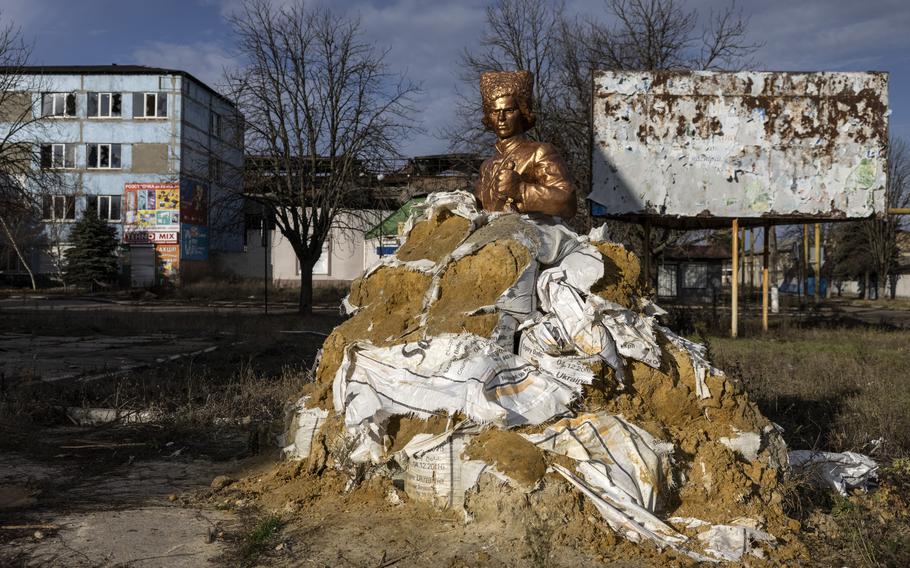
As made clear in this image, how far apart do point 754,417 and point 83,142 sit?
38.1m

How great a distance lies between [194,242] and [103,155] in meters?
6.32

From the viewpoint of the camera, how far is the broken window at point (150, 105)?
3453 cm

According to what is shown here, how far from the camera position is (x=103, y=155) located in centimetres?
3534

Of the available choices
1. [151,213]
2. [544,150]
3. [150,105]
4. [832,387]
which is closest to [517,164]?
[544,150]

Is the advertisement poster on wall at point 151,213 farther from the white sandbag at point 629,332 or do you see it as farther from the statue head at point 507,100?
the white sandbag at point 629,332

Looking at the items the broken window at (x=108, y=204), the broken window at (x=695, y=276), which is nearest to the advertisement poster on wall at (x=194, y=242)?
the broken window at (x=108, y=204)

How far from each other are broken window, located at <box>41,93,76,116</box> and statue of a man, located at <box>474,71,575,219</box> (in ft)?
117

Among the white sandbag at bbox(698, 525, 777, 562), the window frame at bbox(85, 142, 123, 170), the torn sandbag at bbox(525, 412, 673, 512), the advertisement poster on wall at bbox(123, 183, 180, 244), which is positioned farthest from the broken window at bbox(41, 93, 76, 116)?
the white sandbag at bbox(698, 525, 777, 562)

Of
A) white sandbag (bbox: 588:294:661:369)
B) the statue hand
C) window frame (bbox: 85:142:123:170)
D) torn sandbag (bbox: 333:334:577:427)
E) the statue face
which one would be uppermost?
window frame (bbox: 85:142:123:170)

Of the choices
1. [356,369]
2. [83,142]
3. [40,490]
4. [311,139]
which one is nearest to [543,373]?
[356,369]

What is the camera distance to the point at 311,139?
61.9ft

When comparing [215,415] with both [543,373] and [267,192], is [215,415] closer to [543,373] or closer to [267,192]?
[543,373]

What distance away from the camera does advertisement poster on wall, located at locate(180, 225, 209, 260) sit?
34.6 metres

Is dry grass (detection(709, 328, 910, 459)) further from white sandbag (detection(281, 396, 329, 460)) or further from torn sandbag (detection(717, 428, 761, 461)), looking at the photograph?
white sandbag (detection(281, 396, 329, 460))
